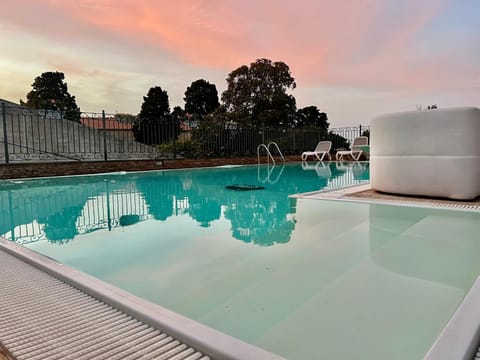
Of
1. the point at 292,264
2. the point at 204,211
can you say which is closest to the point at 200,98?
the point at 204,211

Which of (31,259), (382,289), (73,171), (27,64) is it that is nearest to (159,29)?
(73,171)

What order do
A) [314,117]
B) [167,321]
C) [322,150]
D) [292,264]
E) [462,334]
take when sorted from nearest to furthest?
[462,334] < [167,321] < [292,264] < [322,150] < [314,117]

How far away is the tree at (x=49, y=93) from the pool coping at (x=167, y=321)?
Answer: 28.9 meters

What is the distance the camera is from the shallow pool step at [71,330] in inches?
41.6

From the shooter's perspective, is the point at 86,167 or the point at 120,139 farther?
the point at 120,139

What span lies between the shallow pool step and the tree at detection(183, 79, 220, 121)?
95.8ft

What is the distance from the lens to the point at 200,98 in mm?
30328

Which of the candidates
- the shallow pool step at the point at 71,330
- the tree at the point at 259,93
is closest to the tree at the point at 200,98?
the tree at the point at 259,93

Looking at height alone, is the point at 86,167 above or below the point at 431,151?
below

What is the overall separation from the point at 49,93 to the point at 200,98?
12.4 metres

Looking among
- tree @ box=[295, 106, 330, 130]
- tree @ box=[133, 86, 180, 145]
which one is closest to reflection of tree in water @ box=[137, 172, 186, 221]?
tree @ box=[133, 86, 180, 145]

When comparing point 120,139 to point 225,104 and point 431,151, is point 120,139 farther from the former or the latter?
point 431,151

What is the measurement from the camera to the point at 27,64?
39.5 feet

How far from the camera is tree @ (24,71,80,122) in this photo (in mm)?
26578
